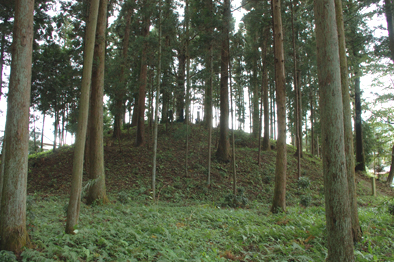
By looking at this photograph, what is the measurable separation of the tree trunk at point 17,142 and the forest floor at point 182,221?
0.29 meters

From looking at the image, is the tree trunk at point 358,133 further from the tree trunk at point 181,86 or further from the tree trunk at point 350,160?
the tree trunk at point 350,160

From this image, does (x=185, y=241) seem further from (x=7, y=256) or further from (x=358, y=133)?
(x=358, y=133)

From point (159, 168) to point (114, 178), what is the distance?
2622mm

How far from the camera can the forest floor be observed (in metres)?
3.67

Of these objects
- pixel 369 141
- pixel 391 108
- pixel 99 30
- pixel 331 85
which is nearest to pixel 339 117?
A: pixel 331 85

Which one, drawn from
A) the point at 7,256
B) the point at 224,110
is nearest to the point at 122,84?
the point at 224,110

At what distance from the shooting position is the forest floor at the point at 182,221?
367 centimetres

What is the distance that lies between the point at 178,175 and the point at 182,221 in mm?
6860

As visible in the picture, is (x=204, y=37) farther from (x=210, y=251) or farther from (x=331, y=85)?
(x=210, y=251)

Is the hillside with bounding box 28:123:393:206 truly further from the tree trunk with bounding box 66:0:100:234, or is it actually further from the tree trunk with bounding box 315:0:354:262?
the tree trunk with bounding box 315:0:354:262

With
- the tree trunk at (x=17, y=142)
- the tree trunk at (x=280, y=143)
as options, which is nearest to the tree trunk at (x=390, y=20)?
the tree trunk at (x=280, y=143)

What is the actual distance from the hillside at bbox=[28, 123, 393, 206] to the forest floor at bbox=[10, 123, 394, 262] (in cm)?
6

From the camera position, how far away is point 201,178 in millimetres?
12836

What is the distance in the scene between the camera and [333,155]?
315 centimetres
